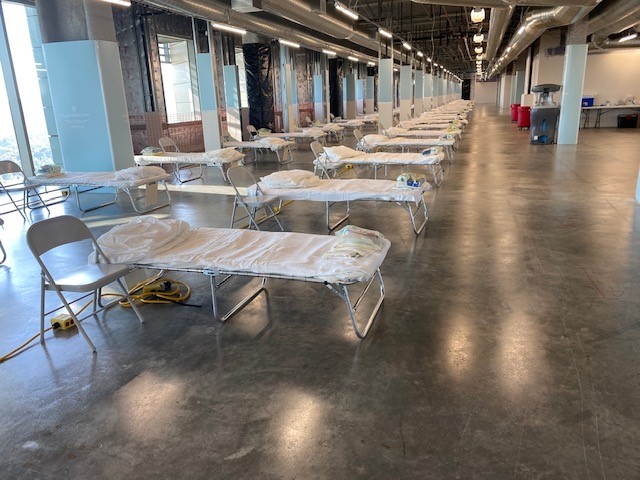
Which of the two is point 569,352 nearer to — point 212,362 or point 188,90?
point 212,362

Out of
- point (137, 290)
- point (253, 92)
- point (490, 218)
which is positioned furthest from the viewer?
point (253, 92)

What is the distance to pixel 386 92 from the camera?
1712 cm

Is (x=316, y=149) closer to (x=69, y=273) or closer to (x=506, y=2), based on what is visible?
(x=506, y=2)

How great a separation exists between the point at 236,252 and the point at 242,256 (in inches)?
4.4

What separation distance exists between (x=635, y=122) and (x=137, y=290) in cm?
2057

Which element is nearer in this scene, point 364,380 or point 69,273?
point 364,380

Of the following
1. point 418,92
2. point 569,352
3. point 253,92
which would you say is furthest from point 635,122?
point 569,352

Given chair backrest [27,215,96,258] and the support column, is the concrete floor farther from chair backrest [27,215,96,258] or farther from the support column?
the support column

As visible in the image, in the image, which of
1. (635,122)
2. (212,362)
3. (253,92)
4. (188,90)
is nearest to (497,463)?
(212,362)

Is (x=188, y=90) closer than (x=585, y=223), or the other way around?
(x=585, y=223)

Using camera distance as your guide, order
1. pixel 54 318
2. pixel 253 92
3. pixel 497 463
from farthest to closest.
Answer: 1. pixel 253 92
2. pixel 54 318
3. pixel 497 463

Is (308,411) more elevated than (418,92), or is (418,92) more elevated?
(418,92)

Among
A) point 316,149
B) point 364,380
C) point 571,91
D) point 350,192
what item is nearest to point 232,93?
point 316,149

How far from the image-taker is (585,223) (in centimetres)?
595
